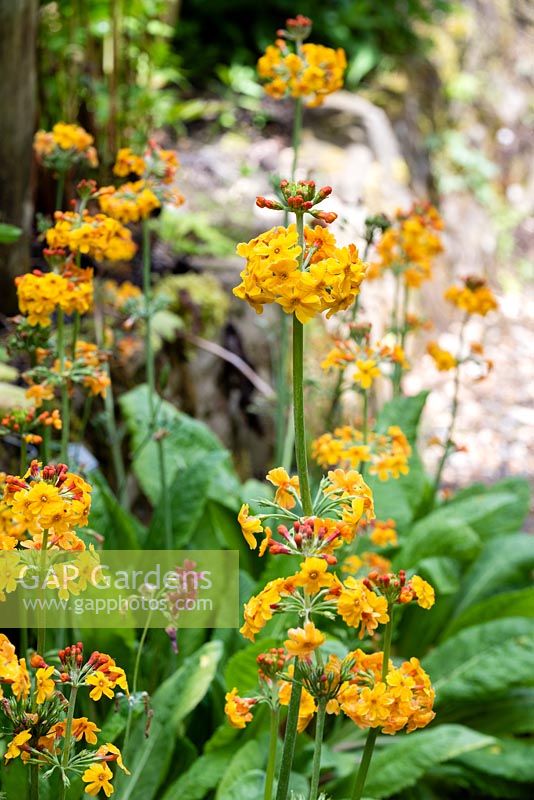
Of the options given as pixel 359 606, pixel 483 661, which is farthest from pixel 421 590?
pixel 483 661

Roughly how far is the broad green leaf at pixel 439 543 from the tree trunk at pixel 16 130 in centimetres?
153

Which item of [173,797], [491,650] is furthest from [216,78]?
[173,797]

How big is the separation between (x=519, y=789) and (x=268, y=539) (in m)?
1.73

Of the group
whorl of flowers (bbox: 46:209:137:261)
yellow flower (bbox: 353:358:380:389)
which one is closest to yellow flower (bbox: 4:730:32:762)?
whorl of flowers (bbox: 46:209:137:261)

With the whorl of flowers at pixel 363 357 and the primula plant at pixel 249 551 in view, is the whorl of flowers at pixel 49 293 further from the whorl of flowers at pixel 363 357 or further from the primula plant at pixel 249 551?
the whorl of flowers at pixel 363 357

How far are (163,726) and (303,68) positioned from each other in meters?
1.73

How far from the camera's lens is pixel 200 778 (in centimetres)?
200

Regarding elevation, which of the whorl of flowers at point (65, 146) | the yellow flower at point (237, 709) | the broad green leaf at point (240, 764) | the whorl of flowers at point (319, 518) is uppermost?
the whorl of flowers at point (65, 146)

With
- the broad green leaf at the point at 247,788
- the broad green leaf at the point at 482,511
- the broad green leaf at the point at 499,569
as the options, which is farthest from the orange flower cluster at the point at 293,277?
the broad green leaf at the point at 499,569

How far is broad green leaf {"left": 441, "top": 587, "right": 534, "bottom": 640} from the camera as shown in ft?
8.67

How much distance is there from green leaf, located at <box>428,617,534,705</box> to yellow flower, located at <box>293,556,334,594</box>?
1.46 meters

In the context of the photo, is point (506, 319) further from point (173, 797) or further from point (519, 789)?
point (173, 797)

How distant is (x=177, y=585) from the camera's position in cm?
186

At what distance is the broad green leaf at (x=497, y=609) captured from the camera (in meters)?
2.64
